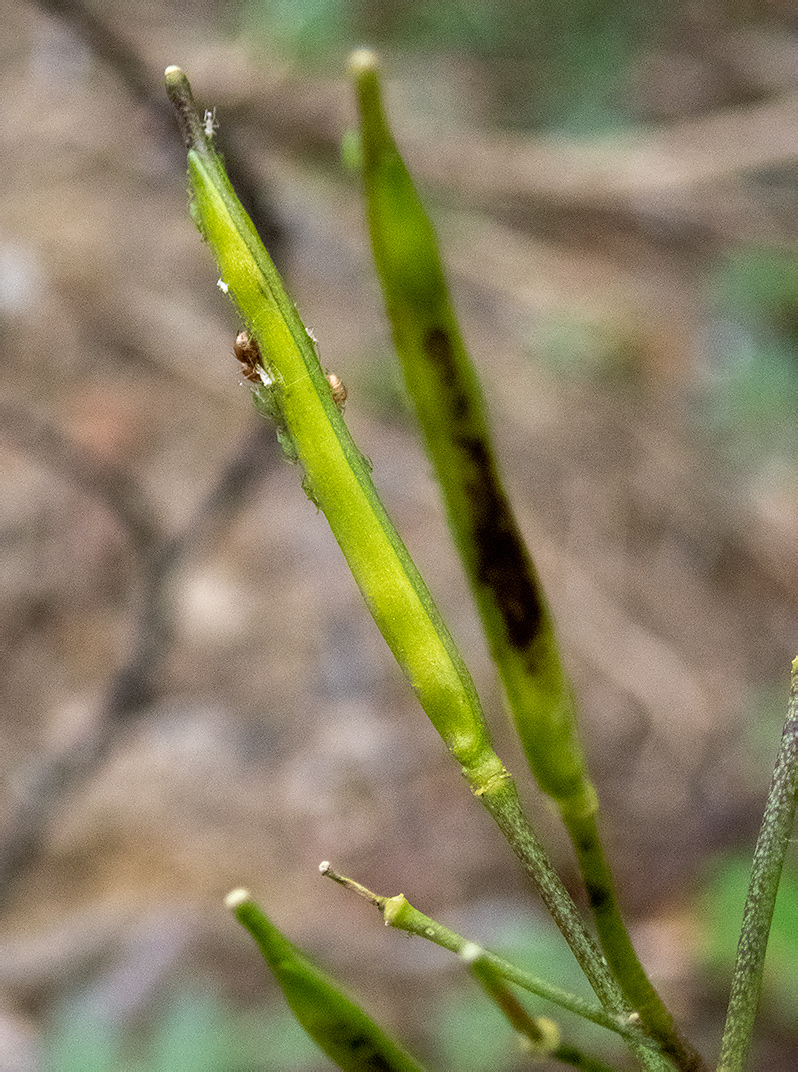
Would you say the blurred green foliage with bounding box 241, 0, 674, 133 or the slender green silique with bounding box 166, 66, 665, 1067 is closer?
the slender green silique with bounding box 166, 66, 665, 1067

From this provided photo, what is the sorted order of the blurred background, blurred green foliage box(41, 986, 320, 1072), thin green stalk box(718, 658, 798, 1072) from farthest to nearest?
the blurred background → blurred green foliage box(41, 986, 320, 1072) → thin green stalk box(718, 658, 798, 1072)

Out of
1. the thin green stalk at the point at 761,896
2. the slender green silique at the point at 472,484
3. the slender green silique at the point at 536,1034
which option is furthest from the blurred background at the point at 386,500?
the slender green silique at the point at 472,484

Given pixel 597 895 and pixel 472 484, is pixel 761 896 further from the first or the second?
pixel 472 484

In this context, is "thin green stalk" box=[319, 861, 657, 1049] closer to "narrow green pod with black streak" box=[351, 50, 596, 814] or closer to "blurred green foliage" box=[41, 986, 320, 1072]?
"narrow green pod with black streak" box=[351, 50, 596, 814]

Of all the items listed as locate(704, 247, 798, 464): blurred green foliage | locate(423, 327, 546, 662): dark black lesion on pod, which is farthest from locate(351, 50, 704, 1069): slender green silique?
locate(704, 247, 798, 464): blurred green foliage

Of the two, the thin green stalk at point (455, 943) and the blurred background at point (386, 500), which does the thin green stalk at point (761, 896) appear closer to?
the thin green stalk at point (455, 943)
